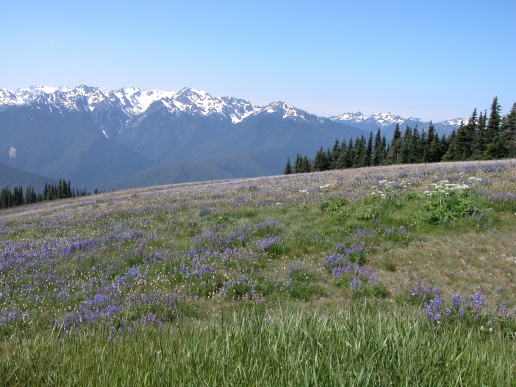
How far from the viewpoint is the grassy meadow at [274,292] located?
2.75 metres

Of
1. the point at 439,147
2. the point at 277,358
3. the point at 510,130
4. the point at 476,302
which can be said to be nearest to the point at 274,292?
the point at 476,302

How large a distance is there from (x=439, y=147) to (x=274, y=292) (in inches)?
4005

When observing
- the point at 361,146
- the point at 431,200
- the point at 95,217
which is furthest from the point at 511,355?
the point at 361,146

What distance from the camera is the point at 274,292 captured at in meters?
8.27

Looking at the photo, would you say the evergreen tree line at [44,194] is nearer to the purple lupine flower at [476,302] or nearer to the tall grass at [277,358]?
the purple lupine flower at [476,302]

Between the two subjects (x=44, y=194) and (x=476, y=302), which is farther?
(x=44, y=194)

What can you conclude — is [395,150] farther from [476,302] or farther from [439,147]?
[476,302]

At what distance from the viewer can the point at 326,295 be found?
27.3ft

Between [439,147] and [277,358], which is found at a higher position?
[439,147]

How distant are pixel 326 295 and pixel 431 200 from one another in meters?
6.47

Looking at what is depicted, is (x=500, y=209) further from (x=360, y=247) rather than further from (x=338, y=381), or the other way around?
(x=338, y=381)

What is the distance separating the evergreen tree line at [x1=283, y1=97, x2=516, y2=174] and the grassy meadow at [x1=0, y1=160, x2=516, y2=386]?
7131cm

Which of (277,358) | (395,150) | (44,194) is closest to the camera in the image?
(277,358)

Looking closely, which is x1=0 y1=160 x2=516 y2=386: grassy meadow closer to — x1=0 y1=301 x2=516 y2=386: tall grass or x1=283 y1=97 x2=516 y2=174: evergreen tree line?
x1=0 y1=301 x2=516 y2=386: tall grass
